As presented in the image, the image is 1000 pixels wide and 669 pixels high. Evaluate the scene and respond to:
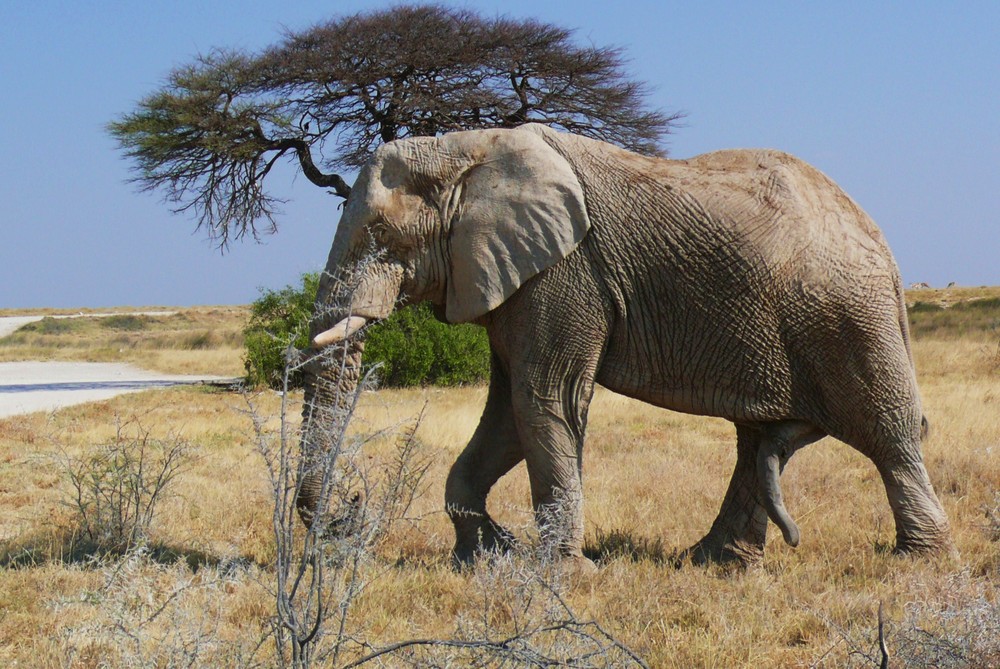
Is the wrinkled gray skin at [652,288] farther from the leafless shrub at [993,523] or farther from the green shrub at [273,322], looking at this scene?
the green shrub at [273,322]

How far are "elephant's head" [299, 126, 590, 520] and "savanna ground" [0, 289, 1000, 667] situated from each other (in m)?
0.97

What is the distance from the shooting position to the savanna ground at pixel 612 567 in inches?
180

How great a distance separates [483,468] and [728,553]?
4.91 feet

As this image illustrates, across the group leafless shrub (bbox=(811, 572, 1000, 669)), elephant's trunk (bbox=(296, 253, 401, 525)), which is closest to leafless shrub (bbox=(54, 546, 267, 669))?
elephant's trunk (bbox=(296, 253, 401, 525))

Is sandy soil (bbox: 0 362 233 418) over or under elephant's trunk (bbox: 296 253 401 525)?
under

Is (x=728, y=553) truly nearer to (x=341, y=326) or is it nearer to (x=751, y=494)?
(x=751, y=494)

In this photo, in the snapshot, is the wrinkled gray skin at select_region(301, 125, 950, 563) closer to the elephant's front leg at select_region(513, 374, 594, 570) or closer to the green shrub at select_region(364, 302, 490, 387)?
the elephant's front leg at select_region(513, 374, 594, 570)

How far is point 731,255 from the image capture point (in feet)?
19.6

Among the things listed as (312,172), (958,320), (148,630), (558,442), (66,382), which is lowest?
(148,630)

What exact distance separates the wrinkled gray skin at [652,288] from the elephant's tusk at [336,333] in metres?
0.11

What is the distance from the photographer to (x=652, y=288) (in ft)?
20.0

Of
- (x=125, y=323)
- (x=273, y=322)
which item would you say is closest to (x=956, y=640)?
(x=273, y=322)

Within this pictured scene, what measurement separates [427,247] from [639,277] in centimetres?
115

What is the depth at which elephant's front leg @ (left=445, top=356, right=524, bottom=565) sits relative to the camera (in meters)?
6.82
